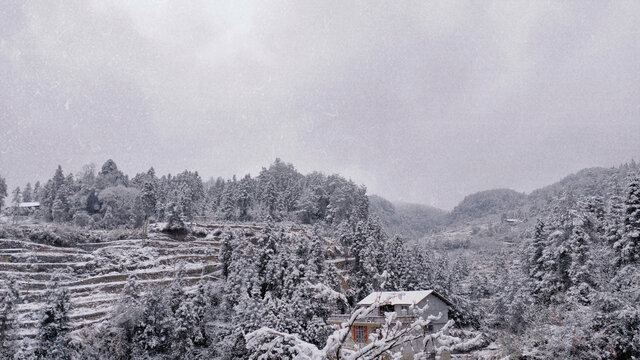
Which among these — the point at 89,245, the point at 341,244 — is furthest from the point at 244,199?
the point at 89,245

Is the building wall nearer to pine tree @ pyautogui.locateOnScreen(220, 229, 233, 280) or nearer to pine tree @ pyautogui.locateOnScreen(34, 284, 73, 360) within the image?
pine tree @ pyautogui.locateOnScreen(220, 229, 233, 280)

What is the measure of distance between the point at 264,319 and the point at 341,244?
1558 inches

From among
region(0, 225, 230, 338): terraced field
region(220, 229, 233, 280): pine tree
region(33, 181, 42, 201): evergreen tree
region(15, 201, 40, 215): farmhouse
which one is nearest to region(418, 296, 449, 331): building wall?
region(220, 229, 233, 280): pine tree

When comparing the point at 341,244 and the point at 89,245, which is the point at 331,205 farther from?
the point at 89,245

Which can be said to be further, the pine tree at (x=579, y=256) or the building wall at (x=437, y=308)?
the building wall at (x=437, y=308)

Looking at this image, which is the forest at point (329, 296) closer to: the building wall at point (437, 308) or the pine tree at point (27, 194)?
the building wall at point (437, 308)

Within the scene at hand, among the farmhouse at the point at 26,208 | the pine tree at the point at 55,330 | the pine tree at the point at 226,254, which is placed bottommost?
the pine tree at the point at 55,330

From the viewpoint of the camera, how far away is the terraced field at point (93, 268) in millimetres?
44000

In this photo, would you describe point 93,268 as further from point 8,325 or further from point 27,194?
point 27,194

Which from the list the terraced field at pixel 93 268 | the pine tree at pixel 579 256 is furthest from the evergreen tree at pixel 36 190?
the pine tree at pixel 579 256

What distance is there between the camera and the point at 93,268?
53.1 metres

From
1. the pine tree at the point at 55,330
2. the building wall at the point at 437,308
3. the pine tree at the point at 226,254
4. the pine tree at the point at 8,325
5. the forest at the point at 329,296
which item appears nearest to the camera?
the forest at the point at 329,296

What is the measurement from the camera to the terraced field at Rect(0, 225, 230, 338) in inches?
1732

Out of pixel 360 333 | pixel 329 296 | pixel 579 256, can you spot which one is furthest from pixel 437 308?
pixel 329 296
